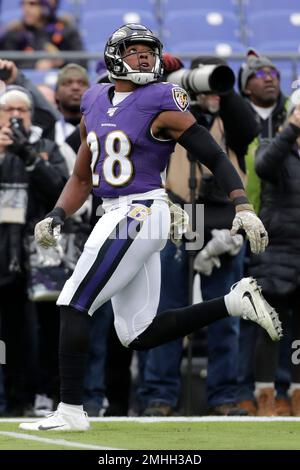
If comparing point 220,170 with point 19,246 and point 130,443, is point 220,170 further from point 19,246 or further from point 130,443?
point 19,246

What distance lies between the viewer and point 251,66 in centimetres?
848

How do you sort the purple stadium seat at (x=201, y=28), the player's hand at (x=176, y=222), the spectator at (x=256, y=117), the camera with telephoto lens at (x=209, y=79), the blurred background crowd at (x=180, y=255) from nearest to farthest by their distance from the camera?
the player's hand at (x=176, y=222) < the camera with telephoto lens at (x=209, y=79) < the blurred background crowd at (x=180, y=255) < the spectator at (x=256, y=117) < the purple stadium seat at (x=201, y=28)

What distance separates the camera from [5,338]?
8242mm

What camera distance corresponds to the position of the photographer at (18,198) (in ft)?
26.0

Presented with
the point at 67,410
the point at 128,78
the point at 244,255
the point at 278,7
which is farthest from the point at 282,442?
the point at 278,7

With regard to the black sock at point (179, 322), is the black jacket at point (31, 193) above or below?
above

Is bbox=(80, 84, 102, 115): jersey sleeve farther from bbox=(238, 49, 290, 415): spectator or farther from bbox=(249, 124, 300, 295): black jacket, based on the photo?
bbox=(238, 49, 290, 415): spectator

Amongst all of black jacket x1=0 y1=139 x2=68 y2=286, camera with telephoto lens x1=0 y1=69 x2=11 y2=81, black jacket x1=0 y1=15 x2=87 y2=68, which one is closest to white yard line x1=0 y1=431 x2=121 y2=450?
black jacket x1=0 y1=139 x2=68 y2=286

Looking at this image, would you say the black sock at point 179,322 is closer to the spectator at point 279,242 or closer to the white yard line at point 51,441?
the white yard line at point 51,441

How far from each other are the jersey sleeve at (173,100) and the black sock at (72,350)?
1078 millimetres

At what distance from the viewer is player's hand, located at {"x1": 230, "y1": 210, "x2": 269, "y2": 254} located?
19.1 feet

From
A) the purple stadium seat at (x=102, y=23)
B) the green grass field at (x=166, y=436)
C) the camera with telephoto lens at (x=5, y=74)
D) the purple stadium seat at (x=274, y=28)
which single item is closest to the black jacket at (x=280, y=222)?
the green grass field at (x=166, y=436)

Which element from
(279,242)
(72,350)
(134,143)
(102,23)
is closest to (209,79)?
(279,242)
